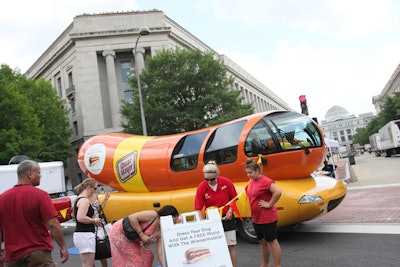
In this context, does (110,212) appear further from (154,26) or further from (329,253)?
(154,26)

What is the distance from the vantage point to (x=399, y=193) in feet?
36.5

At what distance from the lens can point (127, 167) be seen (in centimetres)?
944

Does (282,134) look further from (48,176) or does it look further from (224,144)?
(48,176)

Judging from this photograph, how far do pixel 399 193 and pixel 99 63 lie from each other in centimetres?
3489

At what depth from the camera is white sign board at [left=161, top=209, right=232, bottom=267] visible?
3.77 metres

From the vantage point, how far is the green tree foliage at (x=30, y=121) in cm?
2570

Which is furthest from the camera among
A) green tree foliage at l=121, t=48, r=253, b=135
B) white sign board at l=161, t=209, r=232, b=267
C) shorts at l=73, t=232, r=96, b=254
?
green tree foliage at l=121, t=48, r=253, b=135

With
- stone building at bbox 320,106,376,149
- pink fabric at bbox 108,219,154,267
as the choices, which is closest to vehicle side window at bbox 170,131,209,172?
pink fabric at bbox 108,219,154,267

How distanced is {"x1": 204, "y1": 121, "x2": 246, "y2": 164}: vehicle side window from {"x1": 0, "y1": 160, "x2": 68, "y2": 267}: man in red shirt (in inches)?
184

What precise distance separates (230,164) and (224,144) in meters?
0.50

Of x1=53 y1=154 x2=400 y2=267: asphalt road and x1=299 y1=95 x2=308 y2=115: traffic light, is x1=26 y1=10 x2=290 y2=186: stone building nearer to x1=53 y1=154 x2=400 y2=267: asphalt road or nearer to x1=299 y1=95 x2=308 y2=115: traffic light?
x1=299 y1=95 x2=308 y2=115: traffic light

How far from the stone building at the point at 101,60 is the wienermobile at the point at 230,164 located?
28558 millimetres

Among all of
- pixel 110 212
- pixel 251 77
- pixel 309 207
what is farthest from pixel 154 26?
pixel 251 77

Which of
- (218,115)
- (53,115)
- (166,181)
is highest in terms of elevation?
(53,115)
